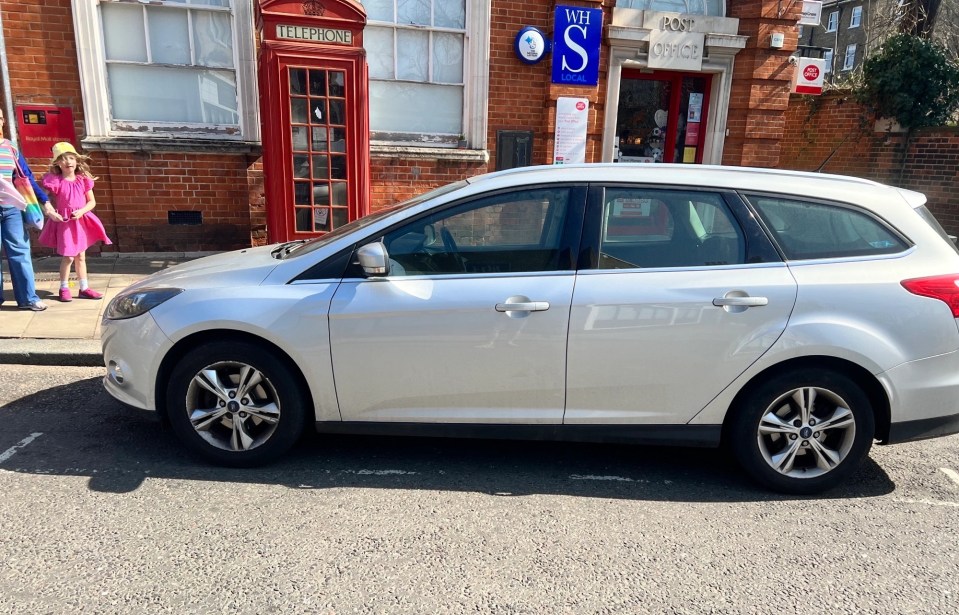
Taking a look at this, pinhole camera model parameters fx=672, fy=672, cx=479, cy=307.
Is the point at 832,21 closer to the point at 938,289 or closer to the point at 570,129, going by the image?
the point at 570,129

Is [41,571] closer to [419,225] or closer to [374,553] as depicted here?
[374,553]

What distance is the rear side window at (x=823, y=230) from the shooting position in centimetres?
344

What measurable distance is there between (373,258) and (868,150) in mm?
11369

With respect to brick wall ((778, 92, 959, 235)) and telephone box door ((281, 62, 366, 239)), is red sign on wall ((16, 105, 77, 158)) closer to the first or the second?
telephone box door ((281, 62, 366, 239))

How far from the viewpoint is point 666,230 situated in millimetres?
3535

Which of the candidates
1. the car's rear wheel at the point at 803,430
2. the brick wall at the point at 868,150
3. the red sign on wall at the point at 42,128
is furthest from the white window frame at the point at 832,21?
the car's rear wheel at the point at 803,430

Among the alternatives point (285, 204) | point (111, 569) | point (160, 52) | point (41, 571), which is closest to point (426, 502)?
point (111, 569)

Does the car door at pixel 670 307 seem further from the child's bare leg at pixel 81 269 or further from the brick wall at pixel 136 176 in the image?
the brick wall at pixel 136 176

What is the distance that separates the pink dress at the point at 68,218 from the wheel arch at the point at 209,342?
393cm

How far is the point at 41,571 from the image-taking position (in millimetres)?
2713

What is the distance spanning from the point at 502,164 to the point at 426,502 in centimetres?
661

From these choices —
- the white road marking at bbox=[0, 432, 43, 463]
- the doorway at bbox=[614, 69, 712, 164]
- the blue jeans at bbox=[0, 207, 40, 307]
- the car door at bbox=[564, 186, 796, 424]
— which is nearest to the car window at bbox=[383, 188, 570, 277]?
the car door at bbox=[564, 186, 796, 424]

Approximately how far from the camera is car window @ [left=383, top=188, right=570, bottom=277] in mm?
3506

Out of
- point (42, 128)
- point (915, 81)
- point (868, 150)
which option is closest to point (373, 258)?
point (42, 128)
